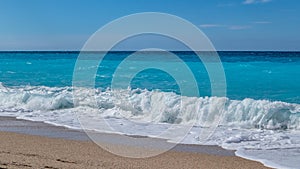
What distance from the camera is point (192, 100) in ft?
51.5

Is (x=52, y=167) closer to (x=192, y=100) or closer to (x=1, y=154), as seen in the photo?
(x=1, y=154)

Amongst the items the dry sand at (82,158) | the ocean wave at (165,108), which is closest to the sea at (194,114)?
the ocean wave at (165,108)

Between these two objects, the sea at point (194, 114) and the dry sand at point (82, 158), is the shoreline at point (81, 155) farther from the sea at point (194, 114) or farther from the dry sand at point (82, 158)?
Answer: the sea at point (194, 114)

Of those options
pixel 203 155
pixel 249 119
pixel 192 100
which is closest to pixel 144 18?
pixel 203 155

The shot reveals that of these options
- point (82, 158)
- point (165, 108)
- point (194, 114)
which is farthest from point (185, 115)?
point (82, 158)

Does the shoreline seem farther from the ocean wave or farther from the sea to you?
the ocean wave

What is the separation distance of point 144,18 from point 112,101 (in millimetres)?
A: 11046

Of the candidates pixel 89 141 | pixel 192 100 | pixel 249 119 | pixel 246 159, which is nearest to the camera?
pixel 246 159

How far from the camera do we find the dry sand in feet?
23.3

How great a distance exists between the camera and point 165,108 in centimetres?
1545

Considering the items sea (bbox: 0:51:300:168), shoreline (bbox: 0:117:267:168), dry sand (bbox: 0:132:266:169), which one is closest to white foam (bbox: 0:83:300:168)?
sea (bbox: 0:51:300:168)

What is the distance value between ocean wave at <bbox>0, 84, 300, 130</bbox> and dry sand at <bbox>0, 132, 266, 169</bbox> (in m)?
5.10

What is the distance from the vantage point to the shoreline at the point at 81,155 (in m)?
7.21

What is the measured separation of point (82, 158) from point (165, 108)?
7.91 m
